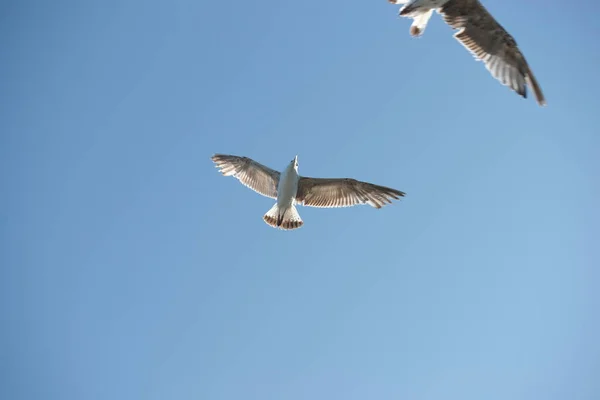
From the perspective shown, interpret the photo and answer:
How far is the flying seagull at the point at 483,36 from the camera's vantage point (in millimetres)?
11820

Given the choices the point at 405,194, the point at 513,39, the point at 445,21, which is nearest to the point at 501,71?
the point at 513,39

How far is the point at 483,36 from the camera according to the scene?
12.3 metres

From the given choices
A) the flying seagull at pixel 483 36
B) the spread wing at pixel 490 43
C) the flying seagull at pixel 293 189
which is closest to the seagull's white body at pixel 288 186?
the flying seagull at pixel 293 189

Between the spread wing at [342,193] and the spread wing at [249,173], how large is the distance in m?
0.68

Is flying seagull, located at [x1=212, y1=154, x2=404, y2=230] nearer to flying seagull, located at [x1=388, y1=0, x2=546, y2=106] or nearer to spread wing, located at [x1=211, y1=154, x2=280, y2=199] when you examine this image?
spread wing, located at [x1=211, y1=154, x2=280, y2=199]

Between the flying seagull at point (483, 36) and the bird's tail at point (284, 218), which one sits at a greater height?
the flying seagull at point (483, 36)

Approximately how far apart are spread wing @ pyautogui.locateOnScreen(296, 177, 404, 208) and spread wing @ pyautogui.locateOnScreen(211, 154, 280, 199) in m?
0.68

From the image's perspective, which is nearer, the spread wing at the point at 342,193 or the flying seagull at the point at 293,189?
the flying seagull at the point at 293,189

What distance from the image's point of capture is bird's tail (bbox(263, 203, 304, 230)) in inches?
512

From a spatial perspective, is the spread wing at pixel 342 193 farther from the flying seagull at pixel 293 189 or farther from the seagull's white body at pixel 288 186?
the seagull's white body at pixel 288 186

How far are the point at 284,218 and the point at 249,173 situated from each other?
1.37 m

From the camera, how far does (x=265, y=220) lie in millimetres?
13055

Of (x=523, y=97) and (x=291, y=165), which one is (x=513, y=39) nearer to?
(x=523, y=97)

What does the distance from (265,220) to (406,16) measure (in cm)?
495
